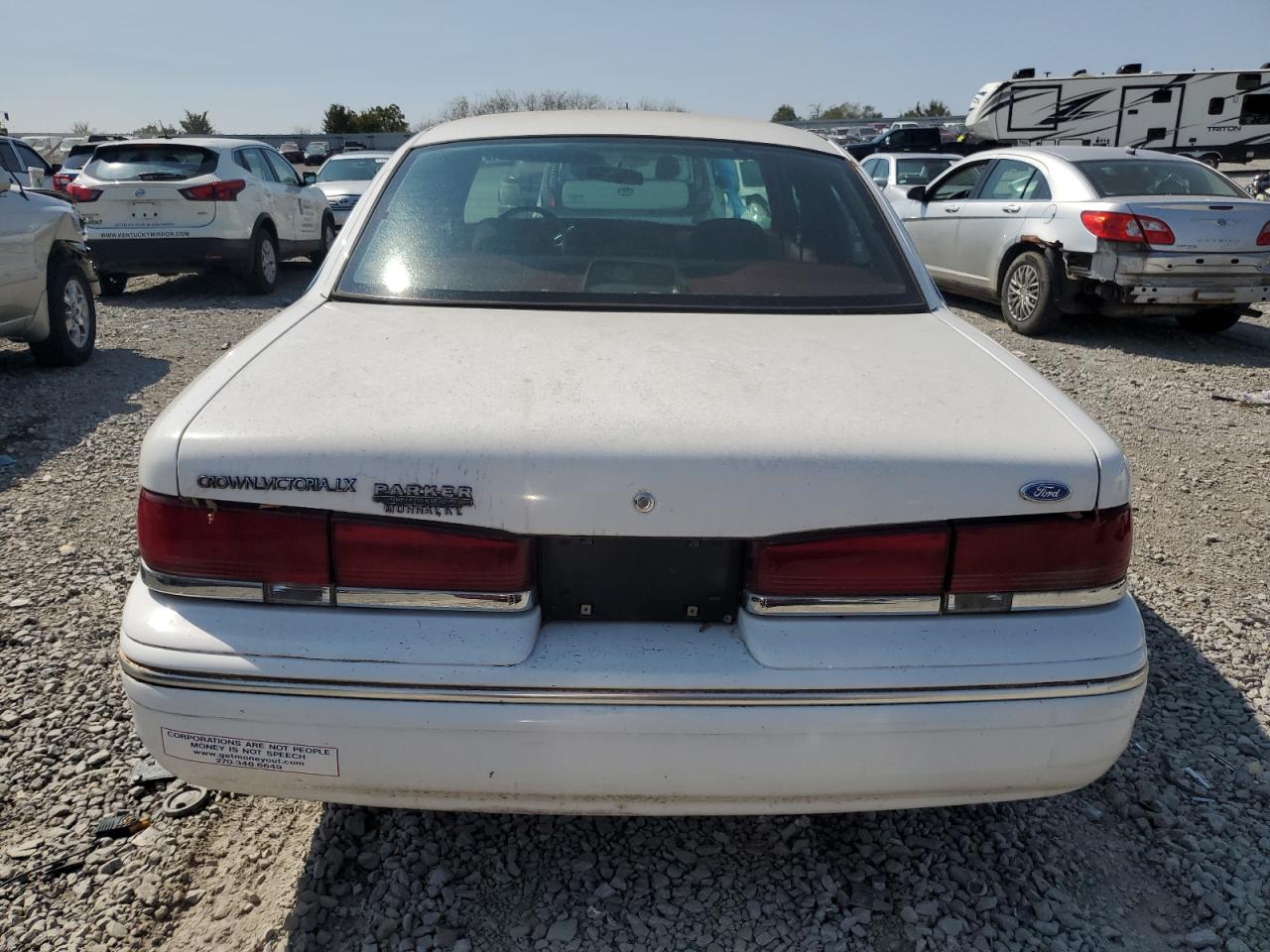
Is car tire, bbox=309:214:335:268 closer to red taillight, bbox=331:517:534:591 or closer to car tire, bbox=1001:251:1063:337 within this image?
car tire, bbox=1001:251:1063:337

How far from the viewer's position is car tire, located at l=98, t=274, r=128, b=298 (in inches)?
428

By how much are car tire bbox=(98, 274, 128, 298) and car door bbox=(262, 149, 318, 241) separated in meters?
1.98

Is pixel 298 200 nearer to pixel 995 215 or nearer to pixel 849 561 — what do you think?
pixel 995 215

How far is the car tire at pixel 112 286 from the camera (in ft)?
Answer: 35.7

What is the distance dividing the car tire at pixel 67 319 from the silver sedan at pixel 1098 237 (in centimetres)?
735

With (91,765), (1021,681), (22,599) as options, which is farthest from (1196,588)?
(22,599)

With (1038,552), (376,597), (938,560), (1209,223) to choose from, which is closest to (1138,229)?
(1209,223)

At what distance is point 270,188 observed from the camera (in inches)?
440

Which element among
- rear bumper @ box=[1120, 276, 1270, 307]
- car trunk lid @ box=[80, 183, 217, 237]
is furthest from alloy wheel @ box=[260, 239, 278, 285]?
rear bumper @ box=[1120, 276, 1270, 307]

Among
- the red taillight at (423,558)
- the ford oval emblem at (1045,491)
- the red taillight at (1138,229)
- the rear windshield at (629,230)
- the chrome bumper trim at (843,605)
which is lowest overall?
the chrome bumper trim at (843,605)

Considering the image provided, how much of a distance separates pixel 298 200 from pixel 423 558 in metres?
11.4

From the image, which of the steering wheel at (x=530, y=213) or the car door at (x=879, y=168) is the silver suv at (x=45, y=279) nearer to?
the steering wheel at (x=530, y=213)

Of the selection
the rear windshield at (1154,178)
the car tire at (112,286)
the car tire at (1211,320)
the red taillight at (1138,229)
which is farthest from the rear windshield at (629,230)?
the car tire at (112,286)

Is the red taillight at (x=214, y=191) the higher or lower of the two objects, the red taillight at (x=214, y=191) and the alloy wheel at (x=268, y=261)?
the higher
